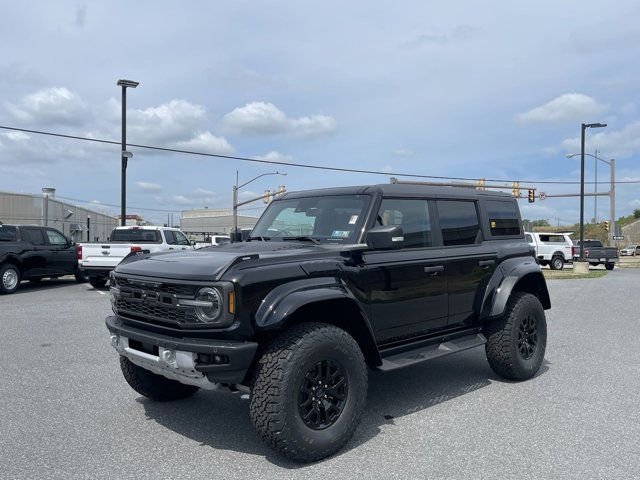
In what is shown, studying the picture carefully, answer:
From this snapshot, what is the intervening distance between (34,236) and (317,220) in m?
12.6

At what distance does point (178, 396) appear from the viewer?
5.01m

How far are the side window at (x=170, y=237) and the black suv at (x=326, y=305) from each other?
34.7 ft

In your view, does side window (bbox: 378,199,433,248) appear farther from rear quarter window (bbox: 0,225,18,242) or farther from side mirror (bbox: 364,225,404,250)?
rear quarter window (bbox: 0,225,18,242)

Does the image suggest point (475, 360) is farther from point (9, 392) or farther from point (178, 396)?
point (9, 392)

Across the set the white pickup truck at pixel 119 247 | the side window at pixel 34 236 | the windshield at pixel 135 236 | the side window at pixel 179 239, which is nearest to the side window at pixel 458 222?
the white pickup truck at pixel 119 247

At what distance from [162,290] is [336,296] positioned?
1218 mm

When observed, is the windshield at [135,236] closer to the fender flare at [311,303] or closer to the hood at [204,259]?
the hood at [204,259]

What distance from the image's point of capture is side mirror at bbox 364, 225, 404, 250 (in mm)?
4164

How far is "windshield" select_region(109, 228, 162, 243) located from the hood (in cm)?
1085

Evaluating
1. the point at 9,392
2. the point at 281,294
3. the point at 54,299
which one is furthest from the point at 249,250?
the point at 54,299

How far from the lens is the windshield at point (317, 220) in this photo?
15.0 ft

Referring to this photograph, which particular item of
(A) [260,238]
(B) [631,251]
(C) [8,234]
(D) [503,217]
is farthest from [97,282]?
(B) [631,251]

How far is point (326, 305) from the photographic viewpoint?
400 centimetres

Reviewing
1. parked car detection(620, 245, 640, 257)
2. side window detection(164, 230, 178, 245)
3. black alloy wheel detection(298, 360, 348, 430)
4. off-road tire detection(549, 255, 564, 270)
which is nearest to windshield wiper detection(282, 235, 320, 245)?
black alloy wheel detection(298, 360, 348, 430)
